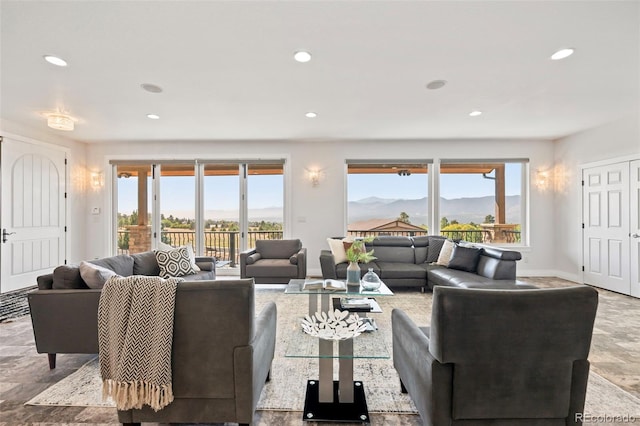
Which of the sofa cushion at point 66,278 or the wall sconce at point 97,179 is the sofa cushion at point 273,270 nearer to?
the sofa cushion at point 66,278

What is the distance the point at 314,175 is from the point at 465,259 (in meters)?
2.99

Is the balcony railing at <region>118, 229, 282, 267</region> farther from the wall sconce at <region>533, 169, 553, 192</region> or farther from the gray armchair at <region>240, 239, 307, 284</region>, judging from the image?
the wall sconce at <region>533, 169, 553, 192</region>

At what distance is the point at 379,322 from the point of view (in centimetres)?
337

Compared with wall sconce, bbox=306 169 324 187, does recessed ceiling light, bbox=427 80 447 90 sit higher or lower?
higher

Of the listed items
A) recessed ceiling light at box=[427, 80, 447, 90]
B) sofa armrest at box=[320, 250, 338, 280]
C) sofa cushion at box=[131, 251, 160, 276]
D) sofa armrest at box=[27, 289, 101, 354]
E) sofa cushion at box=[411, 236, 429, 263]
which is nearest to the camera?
sofa armrest at box=[27, 289, 101, 354]

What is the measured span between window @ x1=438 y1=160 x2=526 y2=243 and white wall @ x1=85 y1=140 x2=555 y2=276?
0.90 feet

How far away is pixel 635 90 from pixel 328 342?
4.43m

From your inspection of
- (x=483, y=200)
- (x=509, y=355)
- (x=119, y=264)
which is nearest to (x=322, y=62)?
(x=509, y=355)

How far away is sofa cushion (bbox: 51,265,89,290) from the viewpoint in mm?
2346

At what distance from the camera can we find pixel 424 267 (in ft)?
15.4

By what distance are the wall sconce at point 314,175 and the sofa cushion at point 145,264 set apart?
3.02 meters

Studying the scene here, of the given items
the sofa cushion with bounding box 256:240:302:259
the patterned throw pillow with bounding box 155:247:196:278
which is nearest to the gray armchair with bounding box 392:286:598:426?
the patterned throw pillow with bounding box 155:247:196:278

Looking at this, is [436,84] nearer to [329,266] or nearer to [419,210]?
[329,266]

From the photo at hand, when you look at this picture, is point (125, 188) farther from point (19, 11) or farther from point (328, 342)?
point (328, 342)
